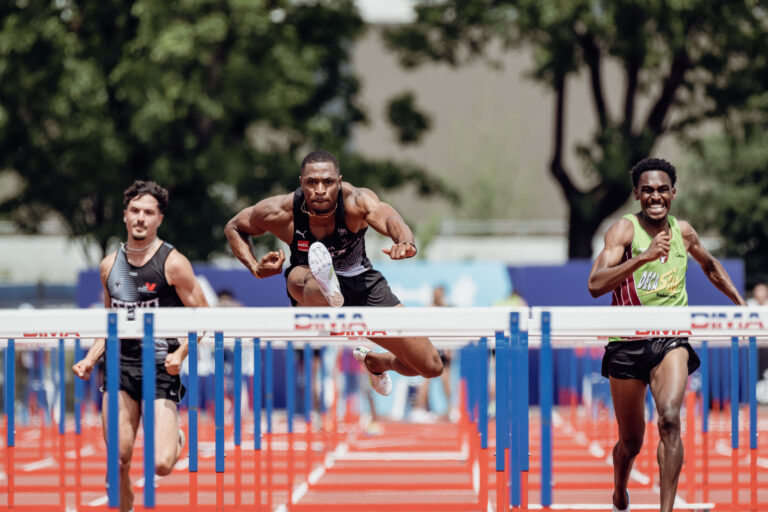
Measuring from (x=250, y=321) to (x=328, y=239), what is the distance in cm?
164

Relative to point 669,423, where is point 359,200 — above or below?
above

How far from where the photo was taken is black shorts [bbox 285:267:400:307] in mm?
6547

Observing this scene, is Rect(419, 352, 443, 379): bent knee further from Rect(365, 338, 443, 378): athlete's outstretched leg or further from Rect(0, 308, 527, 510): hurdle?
Rect(0, 308, 527, 510): hurdle

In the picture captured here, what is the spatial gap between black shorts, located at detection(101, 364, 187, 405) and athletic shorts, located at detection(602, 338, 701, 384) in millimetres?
2533

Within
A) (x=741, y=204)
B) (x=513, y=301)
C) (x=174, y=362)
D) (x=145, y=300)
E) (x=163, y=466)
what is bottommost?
(x=163, y=466)

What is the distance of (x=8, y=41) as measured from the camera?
17859 mm

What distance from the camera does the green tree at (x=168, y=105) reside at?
58.0ft

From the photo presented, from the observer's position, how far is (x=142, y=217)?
646cm

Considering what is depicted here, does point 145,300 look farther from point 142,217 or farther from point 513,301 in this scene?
point 513,301

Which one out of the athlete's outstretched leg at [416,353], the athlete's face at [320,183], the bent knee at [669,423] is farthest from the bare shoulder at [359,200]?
the bent knee at [669,423]

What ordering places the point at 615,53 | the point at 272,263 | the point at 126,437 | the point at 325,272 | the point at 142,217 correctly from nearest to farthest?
the point at 272,263 < the point at 325,272 < the point at 126,437 < the point at 142,217 < the point at 615,53

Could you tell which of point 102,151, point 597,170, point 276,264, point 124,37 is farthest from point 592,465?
point 124,37

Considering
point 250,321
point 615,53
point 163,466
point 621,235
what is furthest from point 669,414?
point 615,53

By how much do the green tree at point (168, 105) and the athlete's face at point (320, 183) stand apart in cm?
1171
